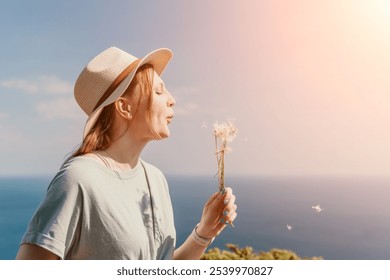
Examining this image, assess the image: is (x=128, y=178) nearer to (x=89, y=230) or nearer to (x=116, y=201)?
(x=116, y=201)

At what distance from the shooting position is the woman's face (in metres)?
1.42

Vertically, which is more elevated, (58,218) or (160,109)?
(160,109)

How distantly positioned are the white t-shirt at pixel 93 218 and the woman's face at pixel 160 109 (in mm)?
161

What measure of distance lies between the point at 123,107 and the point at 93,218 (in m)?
0.34

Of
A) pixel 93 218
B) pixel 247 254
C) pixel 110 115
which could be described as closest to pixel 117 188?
pixel 93 218

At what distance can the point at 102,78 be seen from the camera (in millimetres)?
1409

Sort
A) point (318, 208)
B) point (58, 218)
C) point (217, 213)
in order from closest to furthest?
1. point (58, 218)
2. point (217, 213)
3. point (318, 208)

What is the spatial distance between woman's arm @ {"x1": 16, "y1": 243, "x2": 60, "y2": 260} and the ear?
441 mm

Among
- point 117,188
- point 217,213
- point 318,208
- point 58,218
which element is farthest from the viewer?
point 318,208

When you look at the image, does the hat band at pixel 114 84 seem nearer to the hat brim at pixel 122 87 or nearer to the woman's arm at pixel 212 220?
the hat brim at pixel 122 87

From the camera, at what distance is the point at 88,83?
142cm

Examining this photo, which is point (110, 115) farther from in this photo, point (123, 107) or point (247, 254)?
point (247, 254)

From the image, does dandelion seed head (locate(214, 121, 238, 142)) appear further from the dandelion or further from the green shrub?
the green shrub

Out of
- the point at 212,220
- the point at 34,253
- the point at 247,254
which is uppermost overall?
the point at 247,254
